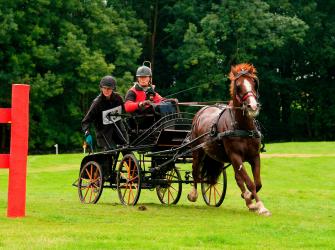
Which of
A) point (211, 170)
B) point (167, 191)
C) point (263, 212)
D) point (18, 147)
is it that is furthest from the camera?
point (167, 191)

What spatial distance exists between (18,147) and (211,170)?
14.2 ft

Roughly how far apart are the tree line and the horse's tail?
29.9 meters

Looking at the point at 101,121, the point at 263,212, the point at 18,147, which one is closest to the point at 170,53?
the point at 101,121

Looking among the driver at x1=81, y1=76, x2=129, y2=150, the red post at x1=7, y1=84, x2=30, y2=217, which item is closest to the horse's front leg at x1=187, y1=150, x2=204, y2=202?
the driver at x1=81, y1=76, x2=129, y2=150

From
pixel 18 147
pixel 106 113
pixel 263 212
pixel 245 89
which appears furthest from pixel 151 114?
pixel 18 147

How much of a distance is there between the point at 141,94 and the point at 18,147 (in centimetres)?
420

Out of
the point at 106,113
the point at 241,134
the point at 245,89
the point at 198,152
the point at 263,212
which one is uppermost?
the point at 245,89

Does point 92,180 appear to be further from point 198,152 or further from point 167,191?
point 198,152

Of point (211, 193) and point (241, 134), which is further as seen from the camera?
point (211, 193)

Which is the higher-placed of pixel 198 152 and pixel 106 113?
pixel 106 113

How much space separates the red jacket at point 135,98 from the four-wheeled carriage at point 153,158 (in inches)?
7.2

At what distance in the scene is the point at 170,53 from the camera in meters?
52.3

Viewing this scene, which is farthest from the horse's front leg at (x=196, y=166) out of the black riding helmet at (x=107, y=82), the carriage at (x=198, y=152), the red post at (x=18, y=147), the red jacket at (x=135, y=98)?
the red post at (x=18, y=147)

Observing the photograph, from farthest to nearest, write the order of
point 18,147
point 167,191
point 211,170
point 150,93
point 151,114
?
point 167,191 < point 150,93 < point 151,114 < point 211,170 < point 18,147
